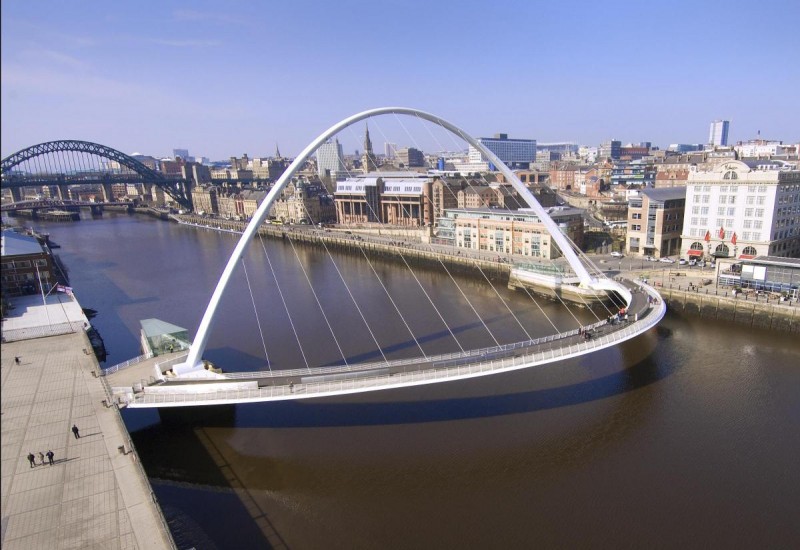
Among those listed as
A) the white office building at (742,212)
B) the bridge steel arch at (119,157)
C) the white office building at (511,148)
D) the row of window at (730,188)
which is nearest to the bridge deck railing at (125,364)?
the white office building at (742,212)

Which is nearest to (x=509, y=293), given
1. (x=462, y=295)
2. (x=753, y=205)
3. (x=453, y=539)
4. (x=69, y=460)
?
(x=462, y=295)

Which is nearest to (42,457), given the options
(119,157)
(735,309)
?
(735,309)

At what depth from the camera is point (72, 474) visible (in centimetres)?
1245

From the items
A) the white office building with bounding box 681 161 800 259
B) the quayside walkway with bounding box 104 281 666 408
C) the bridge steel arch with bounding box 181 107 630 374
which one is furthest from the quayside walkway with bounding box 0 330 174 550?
the white office building with bounding box 681 161 800 259

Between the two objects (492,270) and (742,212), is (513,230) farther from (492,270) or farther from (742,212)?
(742,212)

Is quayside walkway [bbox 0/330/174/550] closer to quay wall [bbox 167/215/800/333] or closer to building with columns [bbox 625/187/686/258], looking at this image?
quay wall [bbox 167/215/800/333]

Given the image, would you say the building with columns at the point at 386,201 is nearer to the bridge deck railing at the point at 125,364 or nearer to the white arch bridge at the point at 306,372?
the white arch bridge at the point at 306,372

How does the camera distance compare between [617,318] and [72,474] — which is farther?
[617,318]

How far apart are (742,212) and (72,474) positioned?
3966 centimetres

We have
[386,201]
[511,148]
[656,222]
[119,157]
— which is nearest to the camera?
[656,222]

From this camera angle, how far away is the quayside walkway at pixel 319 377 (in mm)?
15398

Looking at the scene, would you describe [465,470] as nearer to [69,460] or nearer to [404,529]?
[404,529]

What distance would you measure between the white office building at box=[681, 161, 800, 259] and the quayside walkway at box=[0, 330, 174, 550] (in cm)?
3766

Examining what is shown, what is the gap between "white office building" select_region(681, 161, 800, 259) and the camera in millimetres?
33000
